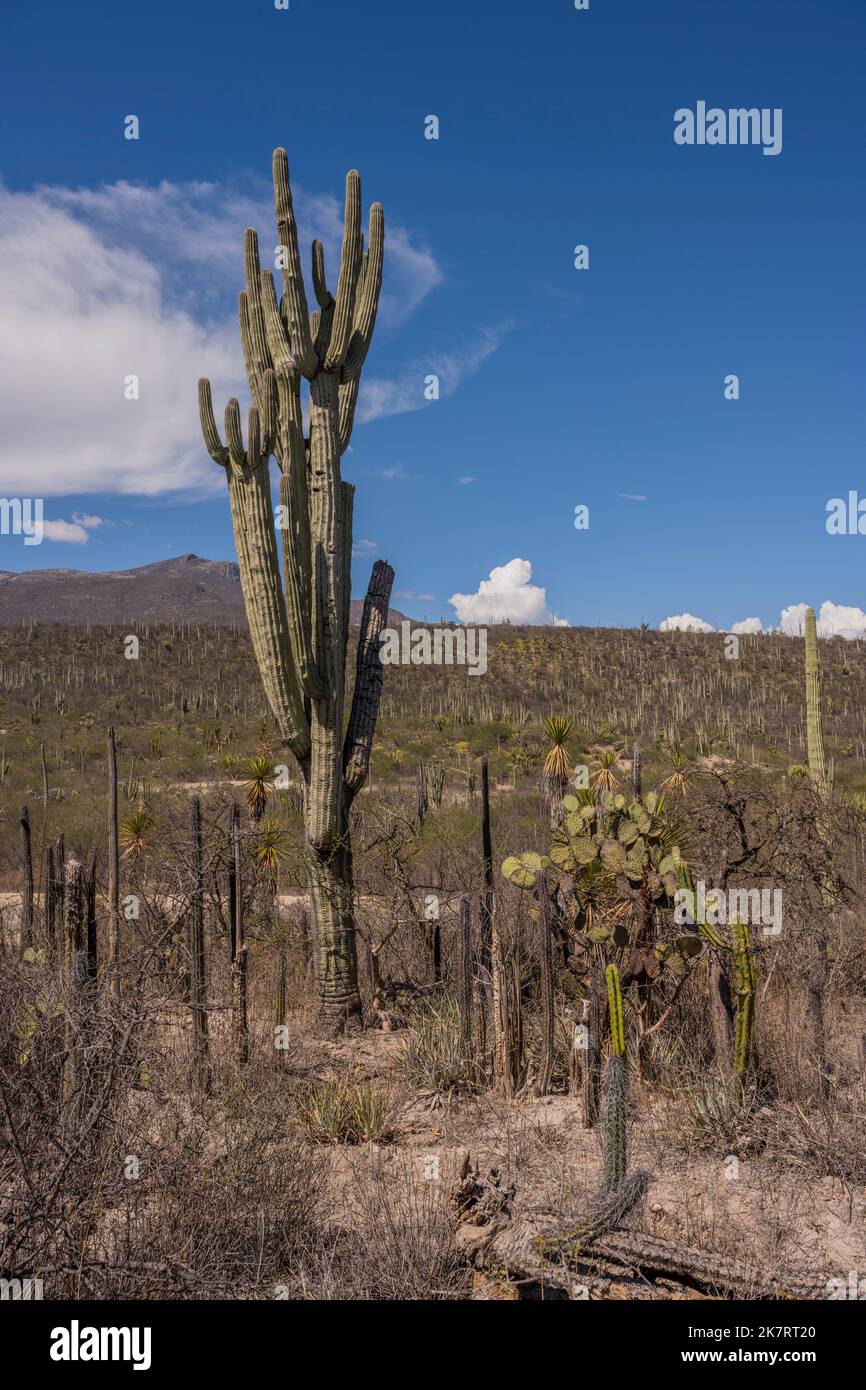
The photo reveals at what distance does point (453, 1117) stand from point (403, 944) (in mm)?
2858

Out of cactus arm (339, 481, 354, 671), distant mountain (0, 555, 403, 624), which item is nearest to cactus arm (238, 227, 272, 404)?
cactus arm (339, 481, 354, 671)

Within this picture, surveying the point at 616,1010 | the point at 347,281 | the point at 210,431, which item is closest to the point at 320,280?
the point at 347,281

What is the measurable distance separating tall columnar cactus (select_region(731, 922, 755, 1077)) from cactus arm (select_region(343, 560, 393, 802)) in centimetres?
331

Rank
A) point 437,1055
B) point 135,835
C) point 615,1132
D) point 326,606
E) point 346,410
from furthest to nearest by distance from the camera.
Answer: point 135,835 < point 346,410 < point 326,606 < point 437,1055 < point 615,1132

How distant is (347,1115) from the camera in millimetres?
5109

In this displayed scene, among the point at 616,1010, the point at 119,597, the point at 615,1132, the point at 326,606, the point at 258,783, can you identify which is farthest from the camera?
the point at 119,597

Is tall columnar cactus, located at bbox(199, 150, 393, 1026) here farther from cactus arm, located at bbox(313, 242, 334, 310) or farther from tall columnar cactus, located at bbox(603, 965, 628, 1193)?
tall columnar cactus, located at bbox(603, 965, 628, 1193)

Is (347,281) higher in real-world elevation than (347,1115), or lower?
higher

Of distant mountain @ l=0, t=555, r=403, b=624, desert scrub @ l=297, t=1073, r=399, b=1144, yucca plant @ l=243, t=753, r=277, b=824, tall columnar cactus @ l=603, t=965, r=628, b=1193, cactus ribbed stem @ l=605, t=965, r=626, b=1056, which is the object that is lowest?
desert scrub @ l=297, t=1073, r=399, b=1144

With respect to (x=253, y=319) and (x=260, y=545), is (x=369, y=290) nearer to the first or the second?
(x=253, y=319)

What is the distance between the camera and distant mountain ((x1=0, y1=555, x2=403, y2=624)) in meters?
111

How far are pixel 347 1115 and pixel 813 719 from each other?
1113 cm

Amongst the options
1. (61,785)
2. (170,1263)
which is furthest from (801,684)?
(170,1263)
